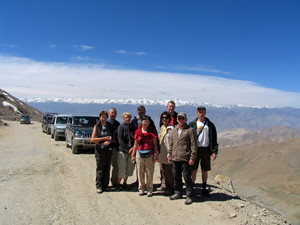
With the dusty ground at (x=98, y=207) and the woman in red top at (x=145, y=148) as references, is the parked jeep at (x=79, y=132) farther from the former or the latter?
the woman in red top at (x=145, y=148)

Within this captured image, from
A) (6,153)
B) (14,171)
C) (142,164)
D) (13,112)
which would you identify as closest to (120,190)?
(142,164)

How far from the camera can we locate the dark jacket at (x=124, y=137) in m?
5.46

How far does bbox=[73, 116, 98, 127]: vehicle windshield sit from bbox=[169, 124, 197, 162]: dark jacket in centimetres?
808

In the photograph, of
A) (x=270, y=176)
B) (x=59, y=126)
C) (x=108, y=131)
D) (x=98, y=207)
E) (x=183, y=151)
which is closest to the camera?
(x=98, y=207)

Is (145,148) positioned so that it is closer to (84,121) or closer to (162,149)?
(162,149)

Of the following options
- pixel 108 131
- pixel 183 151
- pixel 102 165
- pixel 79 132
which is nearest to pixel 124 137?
pixel 108 131

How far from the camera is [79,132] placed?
1085cm


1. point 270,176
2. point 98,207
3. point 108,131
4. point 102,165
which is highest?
point 108,131

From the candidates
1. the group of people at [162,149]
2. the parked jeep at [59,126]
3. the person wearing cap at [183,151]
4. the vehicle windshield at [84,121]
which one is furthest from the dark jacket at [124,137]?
the parked jeep at [59,126]

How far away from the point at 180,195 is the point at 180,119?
1.87 meters

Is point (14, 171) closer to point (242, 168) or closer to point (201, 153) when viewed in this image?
point (201, 153)

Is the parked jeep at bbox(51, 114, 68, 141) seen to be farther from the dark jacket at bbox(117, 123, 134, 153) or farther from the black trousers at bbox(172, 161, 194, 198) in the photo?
the black trousers at bbox(172, 161, 194, 198)

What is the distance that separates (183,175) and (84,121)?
28.2 ft

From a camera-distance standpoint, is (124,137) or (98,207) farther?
(124,137)
